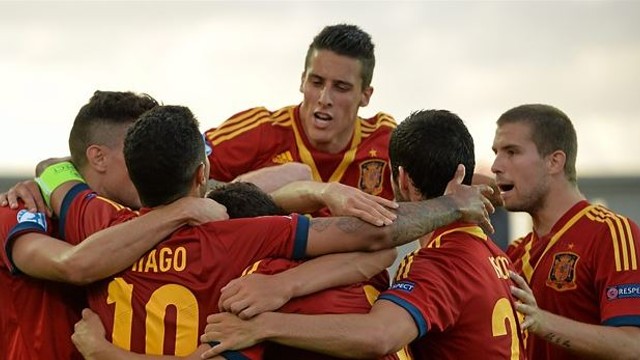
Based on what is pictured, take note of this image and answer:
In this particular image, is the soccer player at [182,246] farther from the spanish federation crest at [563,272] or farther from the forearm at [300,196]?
the spanish federation crest at [563,272]

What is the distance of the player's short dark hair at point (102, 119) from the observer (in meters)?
4.94

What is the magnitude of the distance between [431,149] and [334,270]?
23.5 inches

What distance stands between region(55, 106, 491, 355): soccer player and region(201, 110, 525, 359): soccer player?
0.13 metres

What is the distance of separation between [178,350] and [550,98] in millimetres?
7086

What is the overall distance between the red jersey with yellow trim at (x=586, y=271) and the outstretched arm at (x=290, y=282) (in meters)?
1.44

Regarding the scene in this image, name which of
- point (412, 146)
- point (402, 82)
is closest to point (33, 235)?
point (412, 146)

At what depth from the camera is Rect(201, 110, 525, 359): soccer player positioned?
13.6 feet

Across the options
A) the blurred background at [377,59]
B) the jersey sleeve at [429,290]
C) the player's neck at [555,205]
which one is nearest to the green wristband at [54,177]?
the jersey sleeve at [429,290]

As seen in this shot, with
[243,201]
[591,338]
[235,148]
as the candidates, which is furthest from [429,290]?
[235,148]

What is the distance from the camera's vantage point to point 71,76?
9.99m

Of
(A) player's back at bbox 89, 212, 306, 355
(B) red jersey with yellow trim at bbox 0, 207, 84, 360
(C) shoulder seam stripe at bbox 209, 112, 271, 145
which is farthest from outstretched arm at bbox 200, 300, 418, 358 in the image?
(C) shoulder seam stripe at bbox 209, 112, 271, 145

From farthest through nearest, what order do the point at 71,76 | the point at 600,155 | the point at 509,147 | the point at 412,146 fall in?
the point at 600,155
the point at 71,76
the point at 509,147
the point at 412,146

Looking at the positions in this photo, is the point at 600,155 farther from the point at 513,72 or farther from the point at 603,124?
the point at 513,72

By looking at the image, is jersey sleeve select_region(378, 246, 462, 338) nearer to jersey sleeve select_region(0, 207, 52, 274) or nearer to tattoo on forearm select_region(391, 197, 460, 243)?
tattoo on forearm select_region(391, 197, 460, 243)
